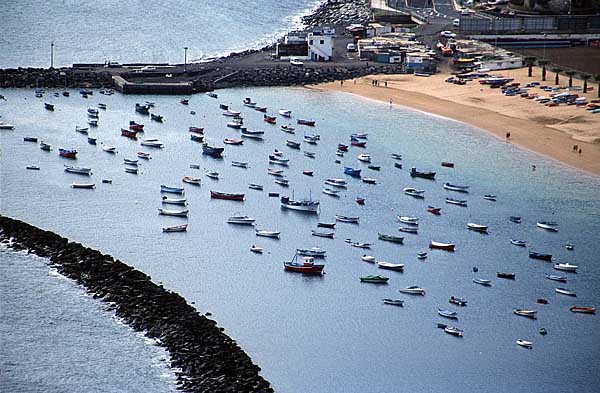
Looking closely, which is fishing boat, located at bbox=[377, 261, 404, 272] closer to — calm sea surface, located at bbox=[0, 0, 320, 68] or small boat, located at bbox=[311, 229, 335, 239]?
small boat, located at bbox=[311, 229, 335, 239]

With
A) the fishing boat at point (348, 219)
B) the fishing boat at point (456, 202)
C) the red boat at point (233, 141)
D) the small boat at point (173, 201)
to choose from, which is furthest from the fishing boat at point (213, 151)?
the fishing boat at point (456, 202)

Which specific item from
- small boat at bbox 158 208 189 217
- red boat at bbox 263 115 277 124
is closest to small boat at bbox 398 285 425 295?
small boat at bbox 158 208 189 217

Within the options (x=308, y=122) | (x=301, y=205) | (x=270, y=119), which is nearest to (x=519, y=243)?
(x=301, y=205)

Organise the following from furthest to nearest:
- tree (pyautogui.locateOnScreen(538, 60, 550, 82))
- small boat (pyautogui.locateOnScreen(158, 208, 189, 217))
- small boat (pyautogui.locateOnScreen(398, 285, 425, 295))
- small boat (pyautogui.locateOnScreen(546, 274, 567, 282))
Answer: tree (pyautogui.locateOnScreen(538, 60, 550, 82)), small boat (pyautogui.locateOnScreen(158, 208, 189, 217)), small boat (pyautogui.locateOnScreen(546, 274, 567, 282)), small boat (pyautogui.locateOnScreen(398, 285, 425, 295))

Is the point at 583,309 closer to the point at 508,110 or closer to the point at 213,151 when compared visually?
the point at 213,151

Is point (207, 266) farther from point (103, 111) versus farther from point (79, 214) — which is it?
point (103, 111)
